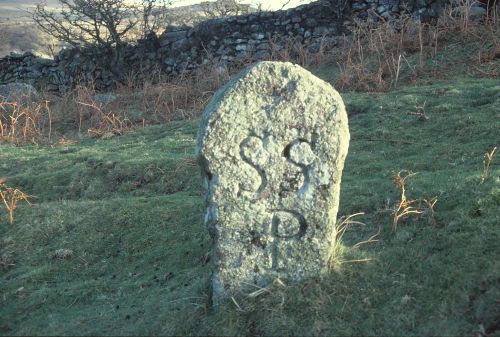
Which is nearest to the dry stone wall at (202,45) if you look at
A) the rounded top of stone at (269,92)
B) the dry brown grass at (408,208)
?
the dry brown grass at (408,208)

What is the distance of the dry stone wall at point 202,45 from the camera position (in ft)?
46.7

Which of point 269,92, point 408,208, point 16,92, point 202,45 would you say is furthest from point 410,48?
point 16,92

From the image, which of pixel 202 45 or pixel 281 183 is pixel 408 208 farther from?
pixel 202 45

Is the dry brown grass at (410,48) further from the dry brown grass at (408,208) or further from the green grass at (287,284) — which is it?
the dry brown grass at (408,208)

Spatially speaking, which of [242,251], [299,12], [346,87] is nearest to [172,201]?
[242,251]

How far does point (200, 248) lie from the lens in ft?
17.9

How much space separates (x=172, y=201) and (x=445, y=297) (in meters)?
3.73

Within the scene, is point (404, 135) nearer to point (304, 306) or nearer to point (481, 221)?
point (481, 221)

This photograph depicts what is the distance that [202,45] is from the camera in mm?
15703

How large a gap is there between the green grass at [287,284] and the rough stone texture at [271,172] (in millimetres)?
226

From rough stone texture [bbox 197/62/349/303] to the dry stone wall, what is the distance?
1006cm

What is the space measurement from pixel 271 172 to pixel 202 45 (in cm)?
1230

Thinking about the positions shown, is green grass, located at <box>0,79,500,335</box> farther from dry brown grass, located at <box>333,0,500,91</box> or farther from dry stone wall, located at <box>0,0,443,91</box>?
dry stone wall, located at <box>0,0,443,91</box>

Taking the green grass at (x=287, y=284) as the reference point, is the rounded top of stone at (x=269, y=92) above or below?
above
